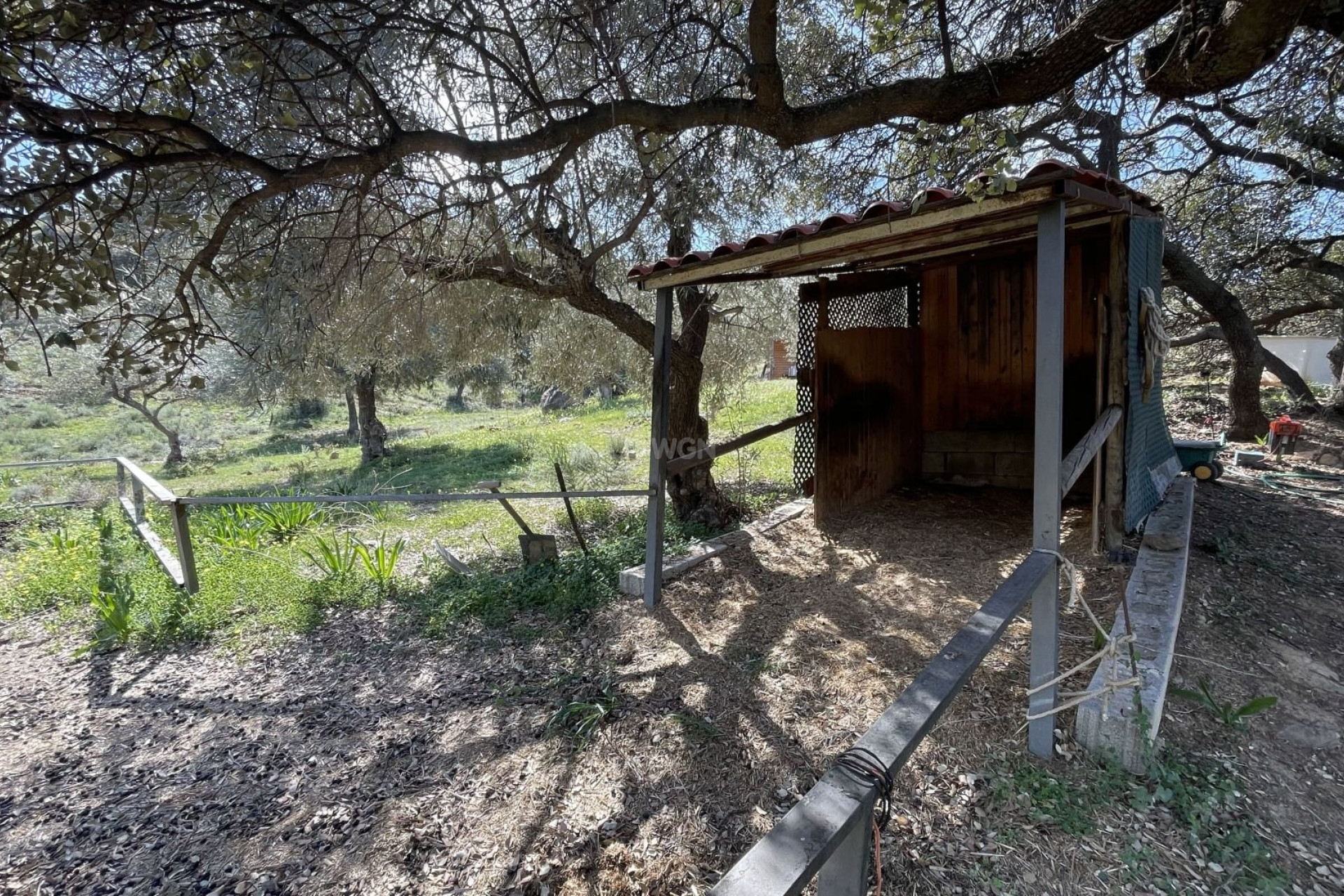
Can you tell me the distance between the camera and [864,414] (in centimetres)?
513

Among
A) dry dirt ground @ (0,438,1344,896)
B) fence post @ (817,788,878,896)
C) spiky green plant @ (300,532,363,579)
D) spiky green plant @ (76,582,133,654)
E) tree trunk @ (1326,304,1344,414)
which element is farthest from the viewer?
tree trunk @ (1326,304,1344,414)

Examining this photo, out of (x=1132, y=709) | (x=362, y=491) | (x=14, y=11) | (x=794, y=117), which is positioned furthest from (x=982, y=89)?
(x=362, y=491)

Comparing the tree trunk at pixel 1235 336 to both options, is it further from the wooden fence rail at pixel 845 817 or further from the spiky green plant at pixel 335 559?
the spiky green plant at pixel 335 559

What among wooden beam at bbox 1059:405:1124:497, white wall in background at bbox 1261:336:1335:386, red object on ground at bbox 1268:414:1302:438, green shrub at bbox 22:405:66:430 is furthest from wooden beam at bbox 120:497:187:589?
white wall in background at bbox 1261:336:1335:386

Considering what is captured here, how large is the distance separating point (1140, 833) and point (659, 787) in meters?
1.56

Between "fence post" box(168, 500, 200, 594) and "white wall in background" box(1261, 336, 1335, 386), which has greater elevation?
"white wall in background" box(1261, 336, 1335, 386)

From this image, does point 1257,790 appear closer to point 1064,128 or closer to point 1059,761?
point 1059,761

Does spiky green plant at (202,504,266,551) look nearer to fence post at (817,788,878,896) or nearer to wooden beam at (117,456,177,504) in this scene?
wooden beam at (117,456,177,504)

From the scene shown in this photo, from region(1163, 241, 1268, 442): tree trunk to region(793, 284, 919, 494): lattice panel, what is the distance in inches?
137

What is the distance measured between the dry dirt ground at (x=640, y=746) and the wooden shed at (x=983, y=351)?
48 centimetres

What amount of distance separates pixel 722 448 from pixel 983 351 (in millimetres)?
2893

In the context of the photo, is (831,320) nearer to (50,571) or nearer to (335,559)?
(335,559)

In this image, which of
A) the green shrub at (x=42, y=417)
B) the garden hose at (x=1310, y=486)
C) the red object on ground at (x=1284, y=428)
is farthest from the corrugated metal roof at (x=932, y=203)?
the green shrub at (x=42, y=417)

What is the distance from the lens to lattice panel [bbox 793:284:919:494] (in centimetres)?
504
